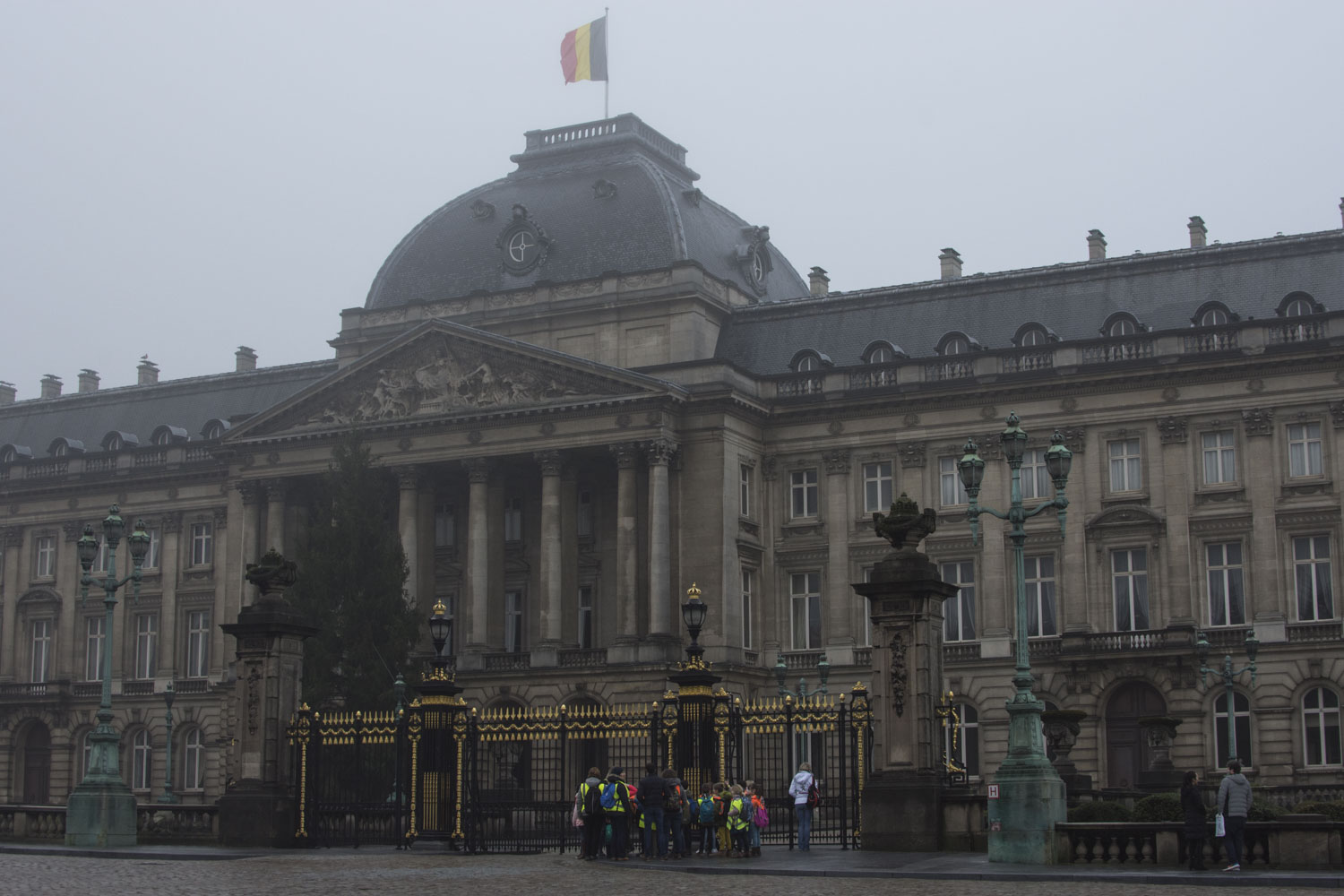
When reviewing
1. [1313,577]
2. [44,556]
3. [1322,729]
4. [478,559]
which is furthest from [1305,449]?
[44,556]

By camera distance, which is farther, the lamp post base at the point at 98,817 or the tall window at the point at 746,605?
the tall window at the point at 746,605

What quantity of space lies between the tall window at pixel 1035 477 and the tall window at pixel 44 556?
4634 cm

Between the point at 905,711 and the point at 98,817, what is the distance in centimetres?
1864

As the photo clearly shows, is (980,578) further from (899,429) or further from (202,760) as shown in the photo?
(202,760)

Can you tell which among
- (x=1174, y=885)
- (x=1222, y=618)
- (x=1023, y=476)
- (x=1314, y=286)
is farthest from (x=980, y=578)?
(x=1174, y=885)

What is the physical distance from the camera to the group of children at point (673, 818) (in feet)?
116

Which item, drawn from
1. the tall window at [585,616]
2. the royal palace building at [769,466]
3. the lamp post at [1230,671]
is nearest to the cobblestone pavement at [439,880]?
the royal palace building at [769,466]

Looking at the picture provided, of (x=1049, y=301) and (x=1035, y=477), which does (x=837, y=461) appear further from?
(x=1049, y=301)

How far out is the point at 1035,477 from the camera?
69750 millimetres

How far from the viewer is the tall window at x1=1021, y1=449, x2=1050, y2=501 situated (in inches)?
2724

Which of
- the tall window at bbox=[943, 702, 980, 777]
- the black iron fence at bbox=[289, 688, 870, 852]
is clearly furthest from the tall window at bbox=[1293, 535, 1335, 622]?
the black iron fence at bbox=[289, 688, 870, 852]

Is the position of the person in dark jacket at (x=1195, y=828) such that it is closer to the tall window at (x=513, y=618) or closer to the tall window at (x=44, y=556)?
the tall window at (x=513, y=618)

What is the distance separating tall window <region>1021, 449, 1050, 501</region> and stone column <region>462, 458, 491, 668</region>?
2064 cm

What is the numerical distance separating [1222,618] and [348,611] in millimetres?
29801
